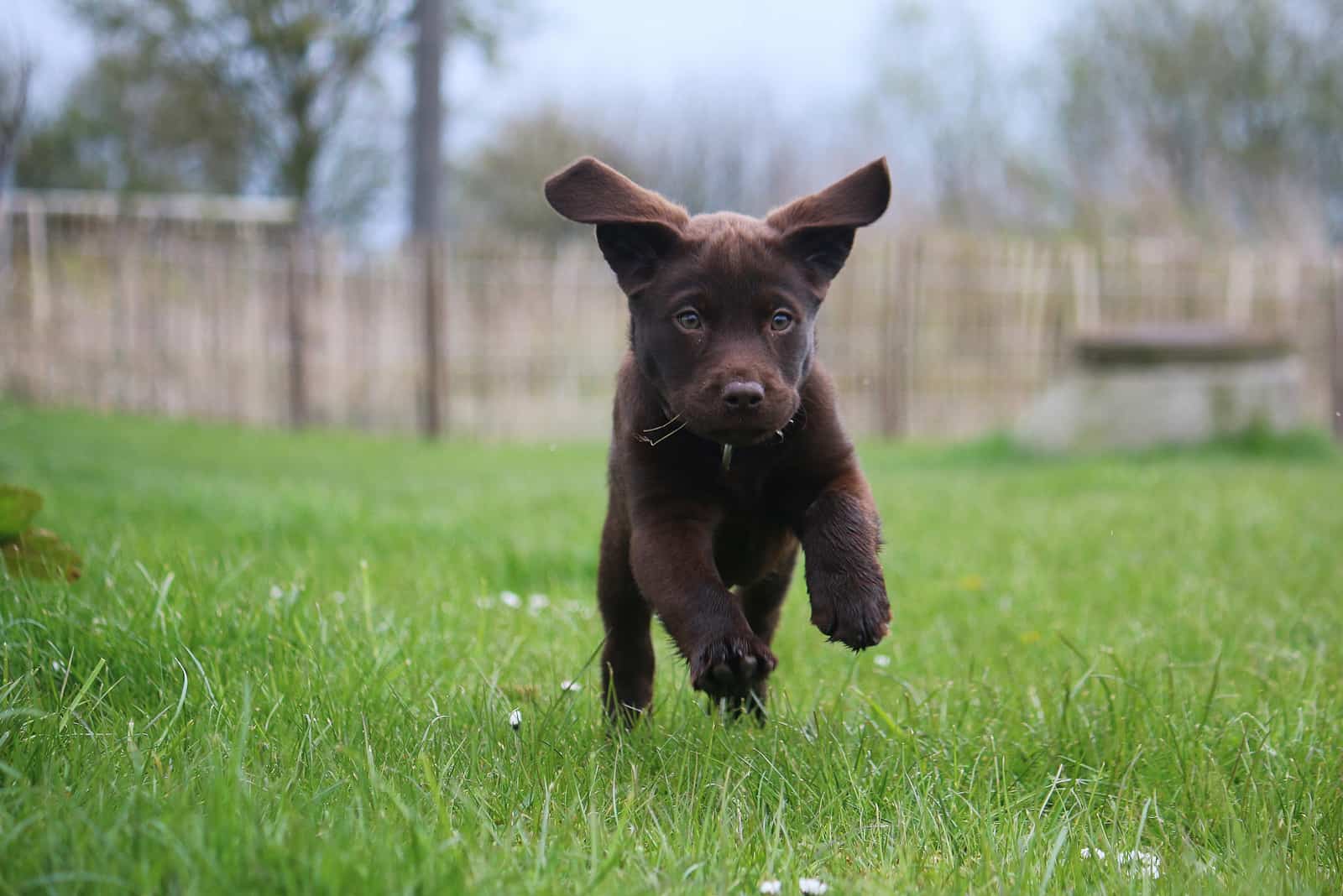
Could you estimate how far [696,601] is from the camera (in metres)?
2.31

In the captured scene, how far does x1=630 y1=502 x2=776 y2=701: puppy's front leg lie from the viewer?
7.22 ft

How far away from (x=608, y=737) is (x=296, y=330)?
40.8 ft

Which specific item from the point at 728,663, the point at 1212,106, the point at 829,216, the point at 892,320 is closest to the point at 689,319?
the point at 829,216

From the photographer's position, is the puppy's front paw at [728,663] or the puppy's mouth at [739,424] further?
the puppy's mouth at [739,424]

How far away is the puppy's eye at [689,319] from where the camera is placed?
2.55m

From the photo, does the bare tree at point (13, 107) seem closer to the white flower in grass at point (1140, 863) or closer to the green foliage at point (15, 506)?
the green foliage at point (15, 506)

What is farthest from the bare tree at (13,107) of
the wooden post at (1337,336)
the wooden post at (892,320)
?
the wooden post at (1337,336)

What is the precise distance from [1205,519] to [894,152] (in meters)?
25.5

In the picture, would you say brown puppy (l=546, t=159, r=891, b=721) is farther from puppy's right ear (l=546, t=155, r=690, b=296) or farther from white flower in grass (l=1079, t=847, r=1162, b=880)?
white flower in grass (l=1079, t=847, r=1162, b=880)

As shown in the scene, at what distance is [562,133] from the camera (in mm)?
28078

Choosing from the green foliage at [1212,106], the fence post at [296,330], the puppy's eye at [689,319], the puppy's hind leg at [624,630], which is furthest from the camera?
the green foliage at [1212,106]

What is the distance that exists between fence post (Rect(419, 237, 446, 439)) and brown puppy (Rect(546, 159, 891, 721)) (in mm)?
11377

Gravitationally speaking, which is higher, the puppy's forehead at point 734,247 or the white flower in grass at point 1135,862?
the puppy's forehead at point 734,247

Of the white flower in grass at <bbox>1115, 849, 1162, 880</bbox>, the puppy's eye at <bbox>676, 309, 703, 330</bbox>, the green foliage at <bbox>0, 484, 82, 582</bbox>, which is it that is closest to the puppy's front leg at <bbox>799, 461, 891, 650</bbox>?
the puppy's eye at <bbox>676, 309, 703, 330</bbox>
